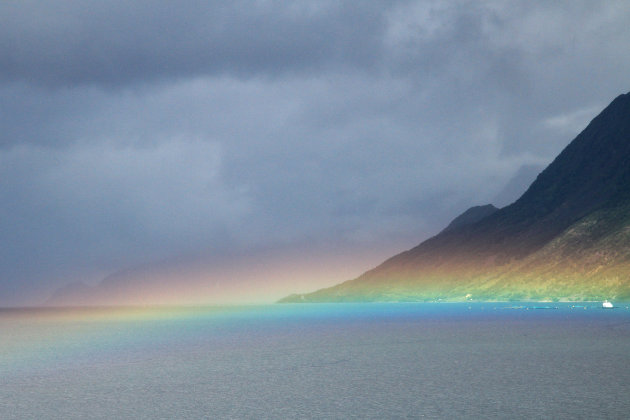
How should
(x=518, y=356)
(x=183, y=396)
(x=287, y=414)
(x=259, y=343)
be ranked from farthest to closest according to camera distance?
(x=259, y=343) < (x=518, y=356) < (x=183, y=396) < (x=287, y=414)

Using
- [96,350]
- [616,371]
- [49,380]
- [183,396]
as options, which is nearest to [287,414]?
[183,396]

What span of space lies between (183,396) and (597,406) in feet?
102

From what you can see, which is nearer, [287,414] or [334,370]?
[287,414]

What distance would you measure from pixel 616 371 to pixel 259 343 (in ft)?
214

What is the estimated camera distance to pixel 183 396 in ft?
172

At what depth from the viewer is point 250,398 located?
5091 centimetres

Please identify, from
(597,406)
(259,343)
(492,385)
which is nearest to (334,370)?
(492,385)

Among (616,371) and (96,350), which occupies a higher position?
(96,350)

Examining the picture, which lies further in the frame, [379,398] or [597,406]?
[379,398]

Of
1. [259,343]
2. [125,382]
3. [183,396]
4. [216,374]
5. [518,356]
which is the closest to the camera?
[183,396]

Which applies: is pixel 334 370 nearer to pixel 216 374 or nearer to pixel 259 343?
pixel 216 374

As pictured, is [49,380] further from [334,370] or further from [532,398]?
[532,398]

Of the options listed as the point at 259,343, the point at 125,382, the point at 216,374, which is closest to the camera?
the point at 125,382

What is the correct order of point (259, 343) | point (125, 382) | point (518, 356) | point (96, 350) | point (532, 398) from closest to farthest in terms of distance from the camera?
point (532, 398), point (125, 382), point (518, 356), point (96, 350), point (259, 343)
